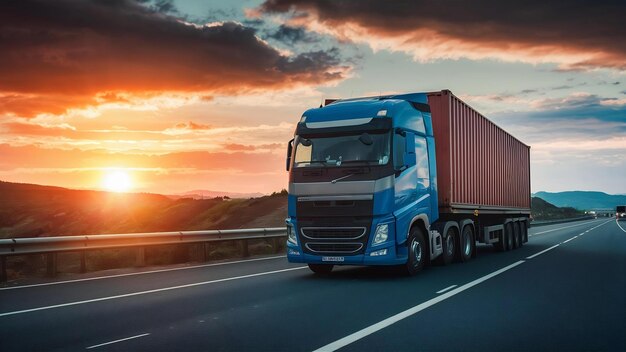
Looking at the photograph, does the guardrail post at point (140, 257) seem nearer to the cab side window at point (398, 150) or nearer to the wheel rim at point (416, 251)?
the wheel rim at point (416, 251)

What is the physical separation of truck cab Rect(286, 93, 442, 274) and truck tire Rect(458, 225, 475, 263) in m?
3.66

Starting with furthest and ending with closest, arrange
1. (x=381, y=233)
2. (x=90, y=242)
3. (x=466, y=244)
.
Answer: (x=466, y=244)
(x=90, y=242)
(x=381, y=233)

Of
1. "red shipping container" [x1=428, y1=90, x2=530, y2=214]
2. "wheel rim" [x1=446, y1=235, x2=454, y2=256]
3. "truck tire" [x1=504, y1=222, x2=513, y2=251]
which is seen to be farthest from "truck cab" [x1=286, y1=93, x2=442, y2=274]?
"truck tire" [x1=504, y1=222, x2=513, y2=251]

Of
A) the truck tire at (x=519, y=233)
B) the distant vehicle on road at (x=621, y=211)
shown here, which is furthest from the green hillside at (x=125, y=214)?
the distant vehicle on road at (x=621, y=211)

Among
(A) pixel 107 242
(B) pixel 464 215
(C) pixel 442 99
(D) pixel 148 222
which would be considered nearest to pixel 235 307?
(A) pixel 107 242

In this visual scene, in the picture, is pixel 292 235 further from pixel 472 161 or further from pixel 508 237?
pixel 508 237

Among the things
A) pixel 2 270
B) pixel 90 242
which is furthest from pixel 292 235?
pixel 2 270

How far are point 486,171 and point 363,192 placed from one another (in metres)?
9.30

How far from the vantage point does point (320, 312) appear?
8.98 m

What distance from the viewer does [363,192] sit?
496 inches

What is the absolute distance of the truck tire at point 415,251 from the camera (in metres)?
13.4

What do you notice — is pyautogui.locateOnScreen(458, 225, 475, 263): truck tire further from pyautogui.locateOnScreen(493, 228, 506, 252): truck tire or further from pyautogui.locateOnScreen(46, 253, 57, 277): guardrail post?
pyautogui.locateOnScreen(46, 253, 57, 277): guardrail post

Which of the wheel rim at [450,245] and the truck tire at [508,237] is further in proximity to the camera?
the truck tire at [508,237]

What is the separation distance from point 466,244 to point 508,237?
6.44m
